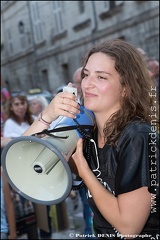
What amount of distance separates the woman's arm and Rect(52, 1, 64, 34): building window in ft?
50.6

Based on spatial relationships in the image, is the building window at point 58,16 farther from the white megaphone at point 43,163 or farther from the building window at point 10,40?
the white megaphone at point 43,163

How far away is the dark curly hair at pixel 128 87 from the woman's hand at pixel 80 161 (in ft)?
0.37

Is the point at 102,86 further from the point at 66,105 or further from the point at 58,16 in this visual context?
the point at 58,16

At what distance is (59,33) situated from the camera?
16.4m

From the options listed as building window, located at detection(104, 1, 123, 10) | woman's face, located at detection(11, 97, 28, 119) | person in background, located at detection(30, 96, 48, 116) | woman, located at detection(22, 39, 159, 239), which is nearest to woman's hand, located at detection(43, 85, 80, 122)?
woman, located at detection(22, 39, 159, 239)

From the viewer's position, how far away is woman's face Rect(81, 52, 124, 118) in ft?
4.72

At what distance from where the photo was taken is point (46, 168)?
1.48m

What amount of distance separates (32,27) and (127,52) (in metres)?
17.8

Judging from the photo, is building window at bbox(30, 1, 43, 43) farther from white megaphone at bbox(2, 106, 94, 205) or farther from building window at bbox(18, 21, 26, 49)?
white megaphone at bbox(2, 106, 94, 205)

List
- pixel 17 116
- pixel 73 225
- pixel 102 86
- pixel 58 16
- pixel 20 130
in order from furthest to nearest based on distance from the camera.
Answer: pixel 58 16, pixel 73 225, pixel 17 116, pixel 20 130, pixel 102 86

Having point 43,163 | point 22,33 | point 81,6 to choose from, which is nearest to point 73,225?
point 43,163

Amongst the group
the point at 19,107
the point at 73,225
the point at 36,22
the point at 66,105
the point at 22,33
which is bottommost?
the point at 73,225

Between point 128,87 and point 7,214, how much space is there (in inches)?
96.9

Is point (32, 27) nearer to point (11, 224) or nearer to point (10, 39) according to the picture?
point (10, 39)
